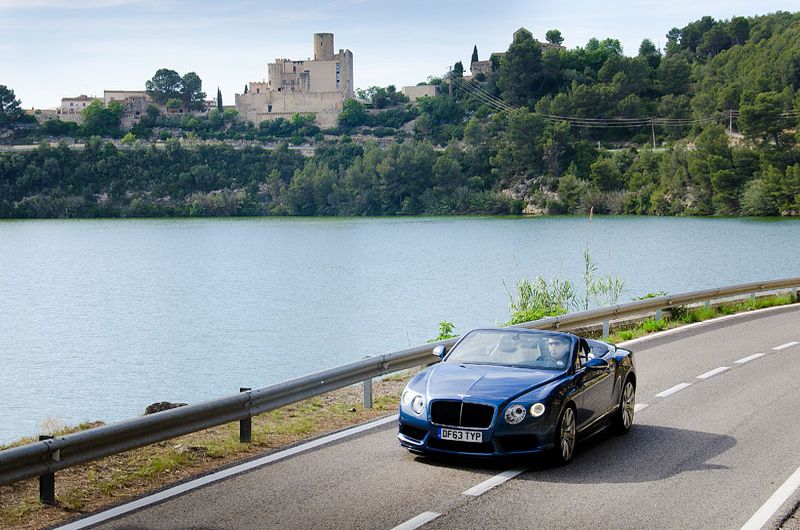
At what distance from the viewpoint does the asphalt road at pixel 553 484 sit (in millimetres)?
7629

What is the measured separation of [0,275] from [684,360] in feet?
192

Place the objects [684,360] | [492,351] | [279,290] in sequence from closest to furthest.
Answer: [492,351] → [684,360] → [279,290]

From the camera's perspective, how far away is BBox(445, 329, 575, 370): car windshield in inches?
406

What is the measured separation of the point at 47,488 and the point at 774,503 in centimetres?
566

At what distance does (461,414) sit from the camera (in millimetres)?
9234

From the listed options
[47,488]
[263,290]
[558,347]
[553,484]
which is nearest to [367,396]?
[558,347]

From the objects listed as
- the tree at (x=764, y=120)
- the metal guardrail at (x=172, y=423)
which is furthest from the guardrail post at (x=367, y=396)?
the tree at (x=764, y=120)

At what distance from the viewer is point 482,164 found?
152625 mm

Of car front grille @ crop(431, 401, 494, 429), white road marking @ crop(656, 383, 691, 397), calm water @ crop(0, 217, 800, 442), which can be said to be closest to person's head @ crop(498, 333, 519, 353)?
car front grille @ crop(431, 401, 494, 429)

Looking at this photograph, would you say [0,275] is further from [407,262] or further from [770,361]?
[770,361]

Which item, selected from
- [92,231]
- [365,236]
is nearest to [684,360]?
[365,236]

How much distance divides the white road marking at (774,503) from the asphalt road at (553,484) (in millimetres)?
60

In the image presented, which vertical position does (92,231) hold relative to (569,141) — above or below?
below

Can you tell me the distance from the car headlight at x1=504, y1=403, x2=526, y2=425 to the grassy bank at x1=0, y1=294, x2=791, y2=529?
2.50 m
